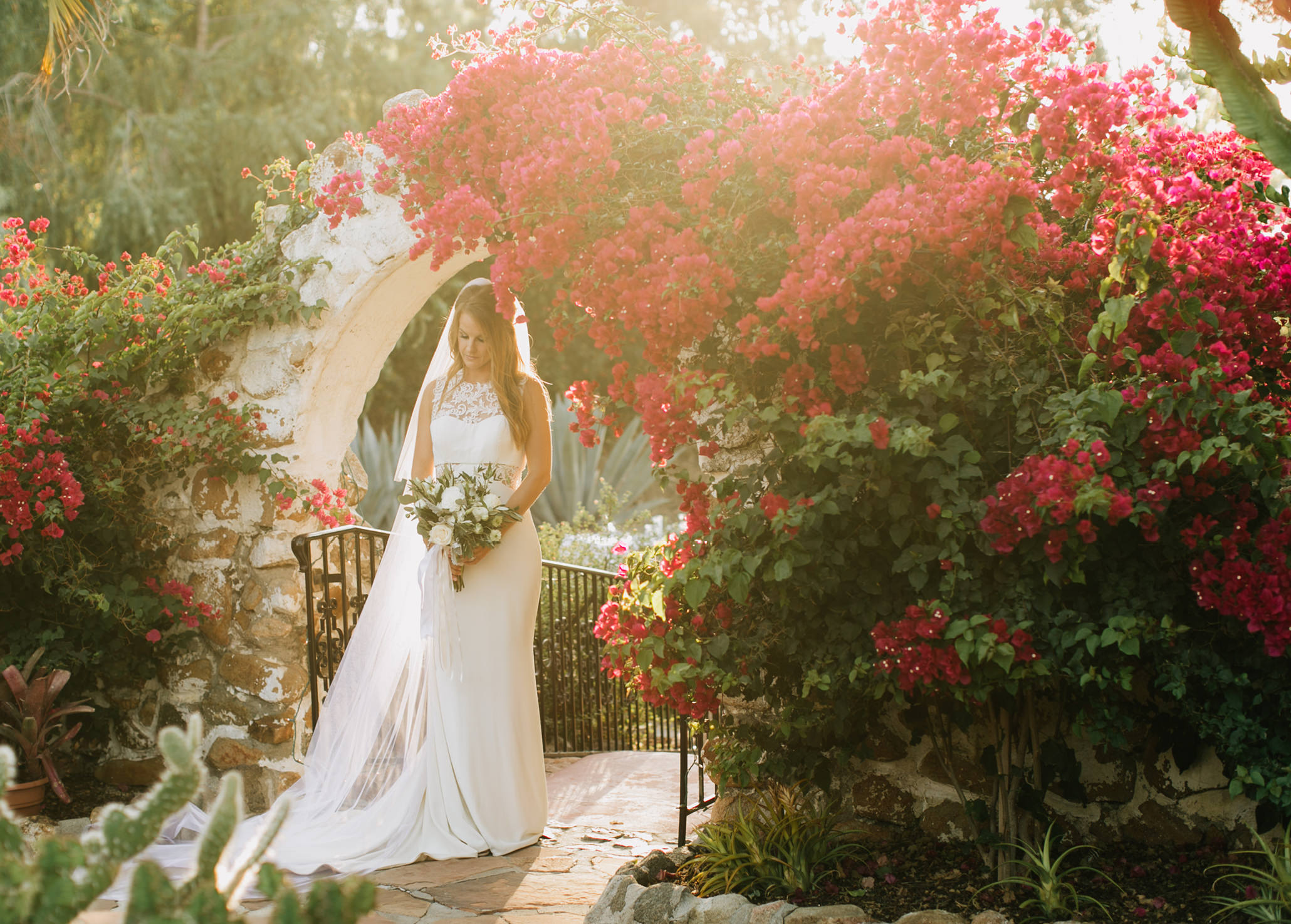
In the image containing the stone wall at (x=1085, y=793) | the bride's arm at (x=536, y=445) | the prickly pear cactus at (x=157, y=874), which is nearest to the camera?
the prickly pear cactus at (x=157, y=874)

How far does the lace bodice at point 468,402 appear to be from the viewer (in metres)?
4.04

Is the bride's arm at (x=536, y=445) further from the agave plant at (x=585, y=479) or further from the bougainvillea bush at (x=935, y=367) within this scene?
the agave plant at (x=585, y=479)

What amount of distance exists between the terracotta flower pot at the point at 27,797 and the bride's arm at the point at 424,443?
193cm

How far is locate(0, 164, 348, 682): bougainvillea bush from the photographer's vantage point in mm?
4449

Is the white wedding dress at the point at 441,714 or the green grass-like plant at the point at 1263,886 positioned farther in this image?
the white wedding dress at the point at 441,714

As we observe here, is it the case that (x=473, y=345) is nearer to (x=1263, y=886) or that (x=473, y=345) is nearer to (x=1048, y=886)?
(x=1048, y=886)

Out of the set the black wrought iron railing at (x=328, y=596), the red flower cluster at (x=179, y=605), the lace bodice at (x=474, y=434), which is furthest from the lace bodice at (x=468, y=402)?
the red flower cluster at (x=179, y=605)

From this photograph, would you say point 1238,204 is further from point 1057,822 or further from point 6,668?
point 6,668

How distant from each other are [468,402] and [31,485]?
1.80 meters

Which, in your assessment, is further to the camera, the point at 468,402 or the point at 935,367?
the point at 468,402

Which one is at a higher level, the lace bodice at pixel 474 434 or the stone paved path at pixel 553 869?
the lace bodice at pixel 474 434

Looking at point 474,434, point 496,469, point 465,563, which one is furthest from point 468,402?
point 465,563

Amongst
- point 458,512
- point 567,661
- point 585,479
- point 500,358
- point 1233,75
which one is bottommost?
point 567,661

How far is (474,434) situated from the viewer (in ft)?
13.2
